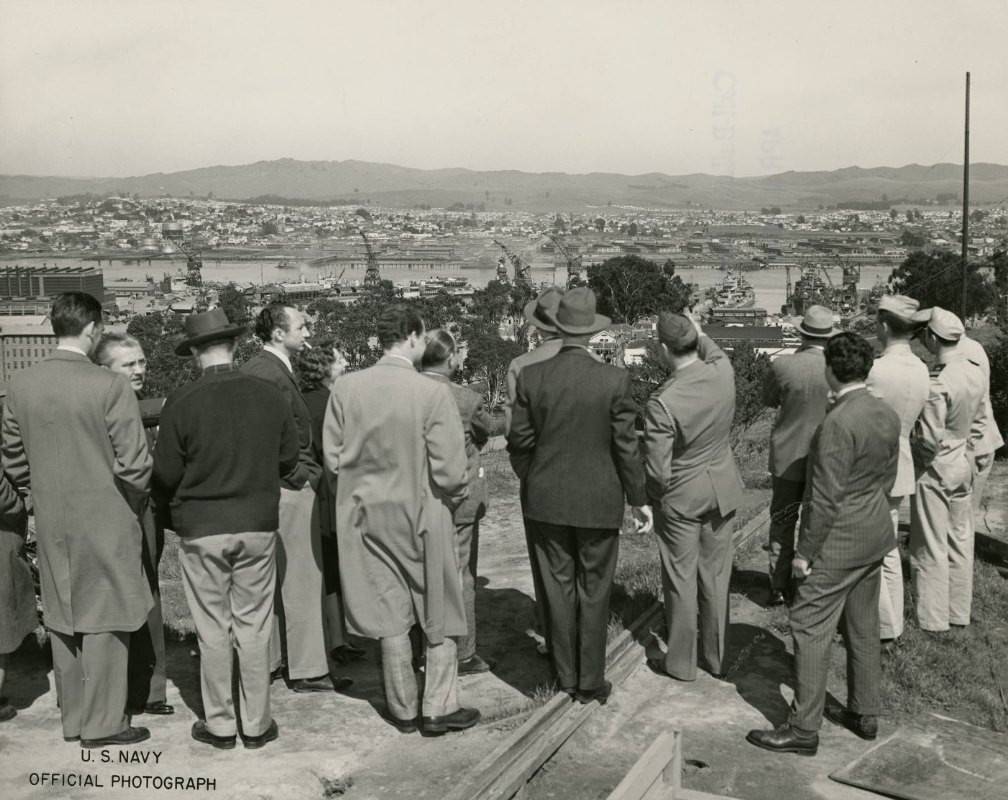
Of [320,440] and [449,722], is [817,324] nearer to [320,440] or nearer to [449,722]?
[320,440]

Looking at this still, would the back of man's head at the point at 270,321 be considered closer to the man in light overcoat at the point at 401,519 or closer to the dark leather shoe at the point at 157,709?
the man in light overcoat at the point at 401,519

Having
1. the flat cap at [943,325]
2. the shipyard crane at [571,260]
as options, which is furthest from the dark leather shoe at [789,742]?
the shipyard crane at [571,260]

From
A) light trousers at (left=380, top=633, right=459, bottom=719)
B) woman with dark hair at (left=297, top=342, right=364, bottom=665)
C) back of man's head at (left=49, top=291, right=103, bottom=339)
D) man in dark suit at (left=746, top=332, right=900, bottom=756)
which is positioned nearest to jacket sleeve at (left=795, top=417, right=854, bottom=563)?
man in dark suit at (left=746, top=332, right=900, bottom=756)

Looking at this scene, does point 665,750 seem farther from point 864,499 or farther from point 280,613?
point 280,613

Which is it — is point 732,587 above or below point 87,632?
below

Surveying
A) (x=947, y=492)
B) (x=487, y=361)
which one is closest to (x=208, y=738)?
(x=947, y=492)

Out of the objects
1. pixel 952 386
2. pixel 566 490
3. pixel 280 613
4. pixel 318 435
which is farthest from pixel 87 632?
pixel 952 386
